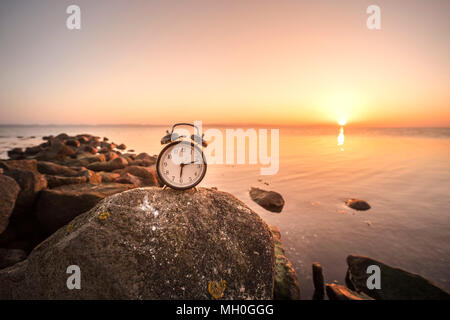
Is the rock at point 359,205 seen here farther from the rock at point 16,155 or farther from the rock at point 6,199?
the rock at point 16,155

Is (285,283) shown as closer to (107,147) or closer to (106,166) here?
(106,166)

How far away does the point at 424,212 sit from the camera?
9.43m

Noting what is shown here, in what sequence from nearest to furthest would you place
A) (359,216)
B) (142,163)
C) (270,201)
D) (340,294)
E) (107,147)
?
(340,294), (359,216), (270,201), (142,163), (107,147)

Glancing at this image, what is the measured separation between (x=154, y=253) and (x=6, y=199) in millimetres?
4562

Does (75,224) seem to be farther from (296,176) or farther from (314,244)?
(296,176)

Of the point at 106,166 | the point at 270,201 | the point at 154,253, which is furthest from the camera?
the point at 106,166

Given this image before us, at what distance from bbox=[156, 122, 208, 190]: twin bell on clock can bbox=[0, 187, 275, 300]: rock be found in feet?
0.73

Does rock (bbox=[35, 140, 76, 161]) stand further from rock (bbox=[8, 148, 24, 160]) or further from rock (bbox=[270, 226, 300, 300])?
rock (bbox=[270, 226, 300, 300])

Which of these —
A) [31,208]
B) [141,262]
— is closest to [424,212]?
[141,262]

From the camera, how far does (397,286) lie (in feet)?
16.1

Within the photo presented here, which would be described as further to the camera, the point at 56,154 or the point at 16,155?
the point at 16,155

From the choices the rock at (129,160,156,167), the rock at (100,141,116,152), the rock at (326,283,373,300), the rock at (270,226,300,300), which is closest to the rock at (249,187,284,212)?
the rock at (270,226,300,300)

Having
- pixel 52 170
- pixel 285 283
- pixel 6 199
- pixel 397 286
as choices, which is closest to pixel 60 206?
pixel 6 199

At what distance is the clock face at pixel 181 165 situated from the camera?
11.3 feet
